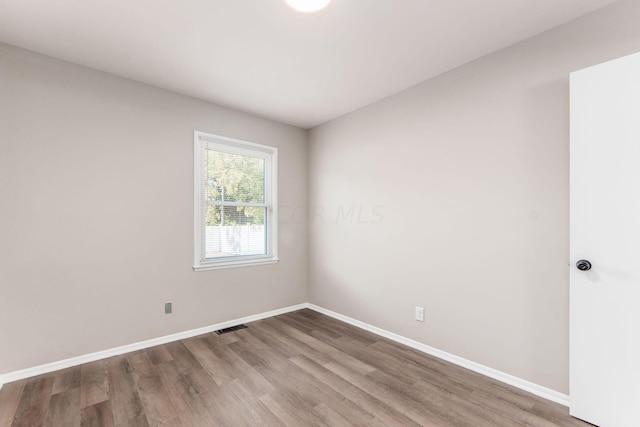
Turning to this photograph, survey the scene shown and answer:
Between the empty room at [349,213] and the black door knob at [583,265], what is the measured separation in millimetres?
10

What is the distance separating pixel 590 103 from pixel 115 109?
3.78 metres

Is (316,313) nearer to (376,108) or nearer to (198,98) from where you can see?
(376,108)

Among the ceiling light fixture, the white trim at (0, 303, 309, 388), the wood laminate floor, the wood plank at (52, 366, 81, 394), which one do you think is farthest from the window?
the ceiling light fixture

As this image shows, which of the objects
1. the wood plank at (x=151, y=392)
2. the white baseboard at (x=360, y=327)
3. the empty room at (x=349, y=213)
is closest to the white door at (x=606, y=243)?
the empty room at (x=349, y=213)

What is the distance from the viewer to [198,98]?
329 centimetres

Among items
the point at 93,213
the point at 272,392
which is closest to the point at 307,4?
the point at 93,213

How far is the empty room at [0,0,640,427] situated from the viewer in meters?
1.84

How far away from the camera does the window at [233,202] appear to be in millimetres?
3332

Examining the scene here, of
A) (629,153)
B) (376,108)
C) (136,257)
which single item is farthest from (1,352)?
(629,153)

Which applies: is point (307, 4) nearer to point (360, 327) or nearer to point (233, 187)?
point (233, 187)

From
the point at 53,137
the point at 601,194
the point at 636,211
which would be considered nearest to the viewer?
the point at 636,211

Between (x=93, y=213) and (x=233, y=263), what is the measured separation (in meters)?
1.48

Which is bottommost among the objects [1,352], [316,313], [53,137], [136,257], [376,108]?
[316,313]

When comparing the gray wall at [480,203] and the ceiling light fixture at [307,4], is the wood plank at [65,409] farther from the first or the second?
the ceiling light fixture at [307,4]
